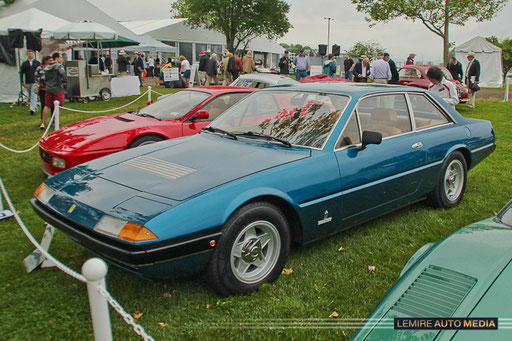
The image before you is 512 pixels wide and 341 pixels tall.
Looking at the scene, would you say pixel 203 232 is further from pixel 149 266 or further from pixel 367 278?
pixel 367 278

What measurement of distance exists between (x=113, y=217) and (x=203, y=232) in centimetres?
58

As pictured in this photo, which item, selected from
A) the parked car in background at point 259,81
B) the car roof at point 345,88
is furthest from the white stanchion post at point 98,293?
the parked car in background at point 259,81

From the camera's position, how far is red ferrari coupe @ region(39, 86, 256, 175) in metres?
5.31

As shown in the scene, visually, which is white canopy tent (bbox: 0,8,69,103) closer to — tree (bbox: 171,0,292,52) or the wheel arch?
the wheel arch

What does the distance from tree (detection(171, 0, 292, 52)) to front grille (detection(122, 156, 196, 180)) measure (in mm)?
40527

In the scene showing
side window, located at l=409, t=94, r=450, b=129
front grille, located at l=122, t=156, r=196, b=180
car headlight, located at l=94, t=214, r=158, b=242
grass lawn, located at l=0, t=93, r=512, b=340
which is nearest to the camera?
car headlight, located at l=94, t=214, r=158, b=242

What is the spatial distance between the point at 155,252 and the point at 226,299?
0.72 m

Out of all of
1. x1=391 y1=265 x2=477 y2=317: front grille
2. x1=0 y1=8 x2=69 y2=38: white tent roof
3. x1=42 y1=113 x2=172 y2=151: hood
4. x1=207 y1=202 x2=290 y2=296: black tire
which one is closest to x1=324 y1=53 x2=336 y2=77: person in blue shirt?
x1=0 y1=8 x2=69 y2=38: white tent roof

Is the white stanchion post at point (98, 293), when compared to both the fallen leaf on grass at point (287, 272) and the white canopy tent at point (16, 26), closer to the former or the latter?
the fallen leaf on grass at point (287, 272)

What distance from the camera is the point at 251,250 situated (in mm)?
3082

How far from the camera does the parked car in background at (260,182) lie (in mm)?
2758

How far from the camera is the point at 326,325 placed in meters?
2.79

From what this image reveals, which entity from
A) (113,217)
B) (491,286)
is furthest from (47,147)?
(491,286)

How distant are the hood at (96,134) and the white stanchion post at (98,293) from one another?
403 cm
